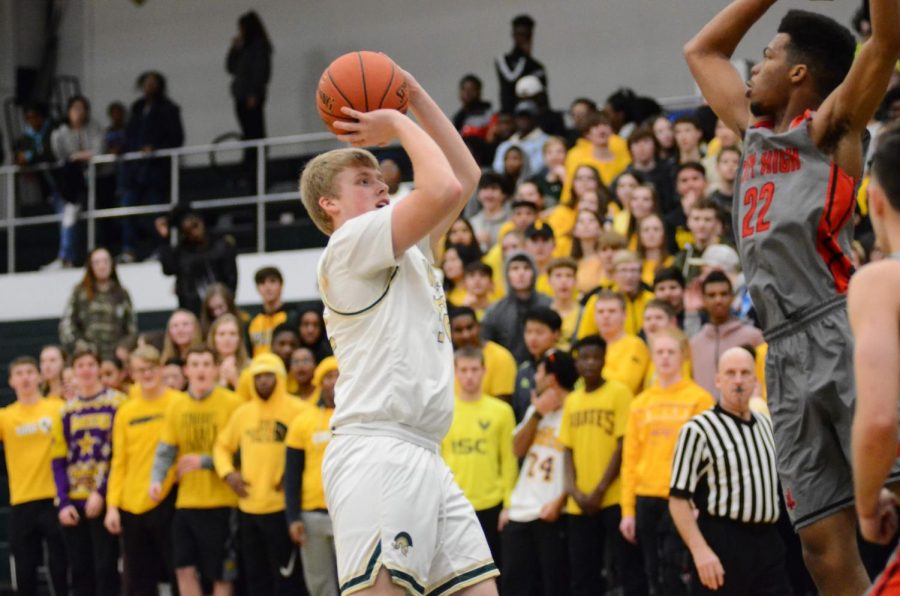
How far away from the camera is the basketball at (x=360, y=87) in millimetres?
5262

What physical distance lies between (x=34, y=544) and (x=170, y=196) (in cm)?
720

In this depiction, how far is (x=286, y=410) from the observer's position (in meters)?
11.0

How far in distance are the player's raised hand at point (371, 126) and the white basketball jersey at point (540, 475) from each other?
494 centimetres

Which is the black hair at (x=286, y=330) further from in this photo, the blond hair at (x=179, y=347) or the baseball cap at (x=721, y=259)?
the baseball cap at (x=721, y=259)

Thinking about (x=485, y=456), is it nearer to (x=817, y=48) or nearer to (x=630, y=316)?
(x=630, y=316)

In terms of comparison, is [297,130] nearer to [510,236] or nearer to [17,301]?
[17,301]

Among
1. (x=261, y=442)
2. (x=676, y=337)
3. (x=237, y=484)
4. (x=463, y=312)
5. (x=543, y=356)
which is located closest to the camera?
(x=676, y=337)

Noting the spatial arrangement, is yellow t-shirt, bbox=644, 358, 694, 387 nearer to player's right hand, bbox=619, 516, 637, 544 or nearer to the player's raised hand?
player's right hand, bbox=619, 516, 637, 544

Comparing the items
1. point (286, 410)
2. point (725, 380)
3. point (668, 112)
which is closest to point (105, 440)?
point (286, 410)

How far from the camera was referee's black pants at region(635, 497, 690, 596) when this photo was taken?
28.6ft

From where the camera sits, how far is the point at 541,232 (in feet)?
39.3

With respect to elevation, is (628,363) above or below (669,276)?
below

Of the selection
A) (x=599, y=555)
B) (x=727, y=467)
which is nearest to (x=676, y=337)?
(x=727, y=467)

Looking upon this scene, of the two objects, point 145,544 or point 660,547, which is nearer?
point 660,547
